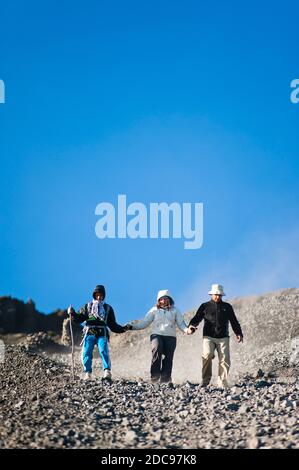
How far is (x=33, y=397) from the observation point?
15.5 metres

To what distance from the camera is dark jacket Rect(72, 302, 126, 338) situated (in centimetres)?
1872

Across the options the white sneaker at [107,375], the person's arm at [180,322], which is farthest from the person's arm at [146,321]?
the white sneaker at [107,375]

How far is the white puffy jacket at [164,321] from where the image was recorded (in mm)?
18781

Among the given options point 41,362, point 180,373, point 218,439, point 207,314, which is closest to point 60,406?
point 218,439

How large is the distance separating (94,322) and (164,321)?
1.89m

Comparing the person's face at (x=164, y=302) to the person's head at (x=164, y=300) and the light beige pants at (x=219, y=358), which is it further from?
the light beige pants at (x=219, y=358)

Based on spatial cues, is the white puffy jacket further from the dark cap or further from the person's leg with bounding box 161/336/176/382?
the dark cap

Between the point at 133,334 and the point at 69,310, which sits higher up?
the point at 133,334

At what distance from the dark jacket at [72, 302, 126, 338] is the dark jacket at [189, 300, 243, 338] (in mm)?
2216

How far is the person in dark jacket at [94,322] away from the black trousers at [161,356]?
4.12 ft

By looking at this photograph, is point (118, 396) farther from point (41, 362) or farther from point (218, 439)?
point (41, 362)

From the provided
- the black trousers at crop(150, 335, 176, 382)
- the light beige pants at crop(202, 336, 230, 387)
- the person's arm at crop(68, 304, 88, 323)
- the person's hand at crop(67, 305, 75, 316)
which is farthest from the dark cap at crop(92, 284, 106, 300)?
the light beige pants at crop(202, 336, 230, 387)

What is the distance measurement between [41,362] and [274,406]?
921 centimetres

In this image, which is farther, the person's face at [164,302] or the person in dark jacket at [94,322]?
the person's face at [164,302]
